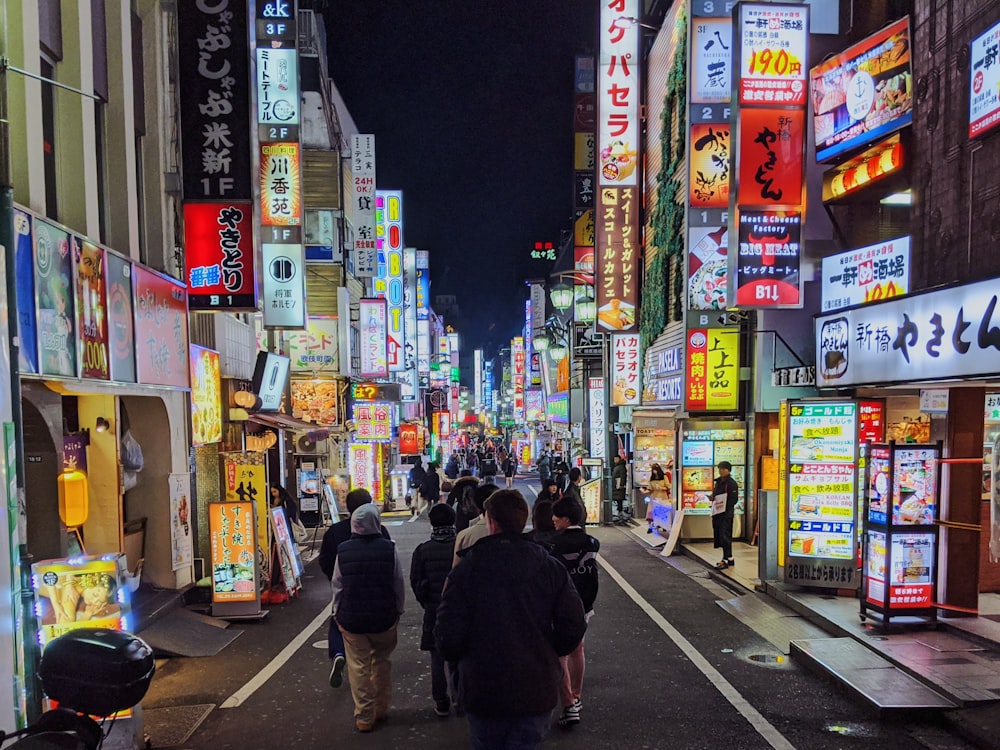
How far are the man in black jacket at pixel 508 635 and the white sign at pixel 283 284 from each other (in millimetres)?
12533

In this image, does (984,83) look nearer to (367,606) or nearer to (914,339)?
(914,339)

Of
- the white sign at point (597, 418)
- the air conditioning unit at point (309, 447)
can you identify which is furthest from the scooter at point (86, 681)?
the white sign at point (597, 418)

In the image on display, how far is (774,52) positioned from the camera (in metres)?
11.5

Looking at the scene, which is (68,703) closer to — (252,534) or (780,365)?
(252,534)

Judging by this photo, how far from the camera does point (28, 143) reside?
6684 mm

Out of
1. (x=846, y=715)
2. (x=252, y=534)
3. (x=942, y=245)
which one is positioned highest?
(x=942, y=245)

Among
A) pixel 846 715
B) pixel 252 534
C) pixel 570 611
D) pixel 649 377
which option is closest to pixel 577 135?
pixel 649 377

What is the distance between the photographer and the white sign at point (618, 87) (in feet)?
63.8

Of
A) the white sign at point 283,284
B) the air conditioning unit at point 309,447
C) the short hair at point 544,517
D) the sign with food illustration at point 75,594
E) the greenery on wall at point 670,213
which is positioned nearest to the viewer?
the sign with food illustration at point 75,594

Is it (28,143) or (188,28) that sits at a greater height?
(188,28)

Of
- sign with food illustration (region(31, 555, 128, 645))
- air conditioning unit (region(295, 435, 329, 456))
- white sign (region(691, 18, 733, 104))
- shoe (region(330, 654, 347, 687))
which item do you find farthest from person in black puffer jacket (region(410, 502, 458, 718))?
air conditioning unit (region(295, 435, 329, 456))

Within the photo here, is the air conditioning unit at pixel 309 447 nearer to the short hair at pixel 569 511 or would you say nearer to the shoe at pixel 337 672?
the shoe at pixel 337 672

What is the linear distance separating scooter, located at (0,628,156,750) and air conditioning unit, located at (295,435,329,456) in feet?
56.6

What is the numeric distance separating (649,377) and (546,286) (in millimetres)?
33713
